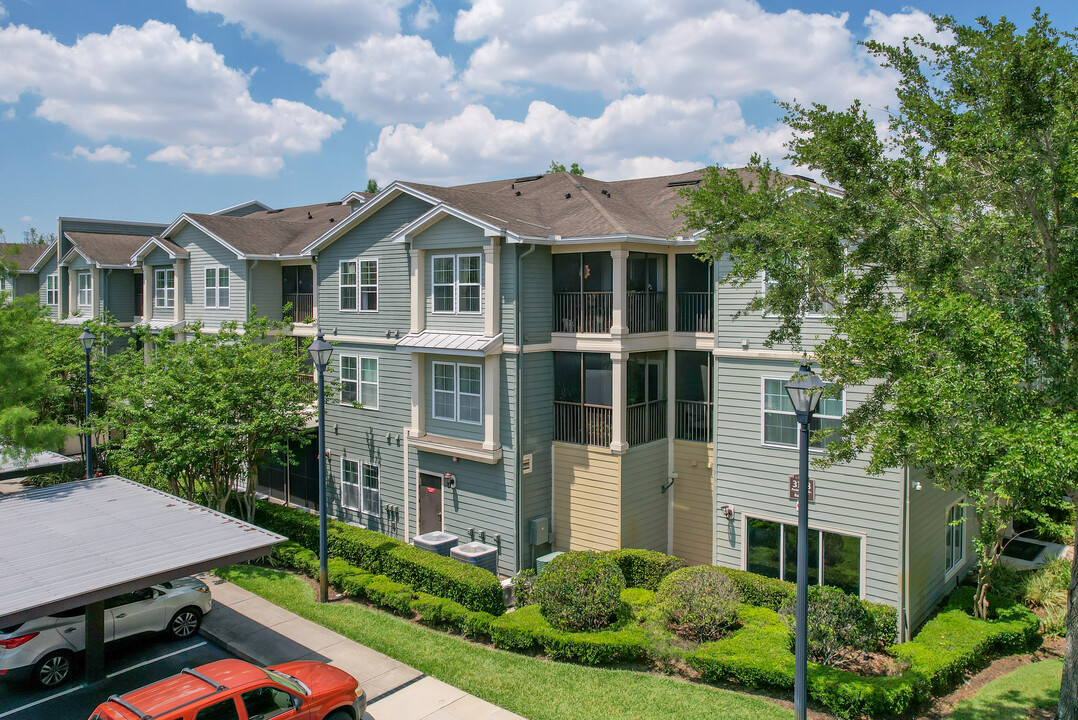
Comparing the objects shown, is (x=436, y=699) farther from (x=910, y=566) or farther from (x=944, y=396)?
(x=910, y=566)

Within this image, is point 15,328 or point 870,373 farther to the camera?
point 15,328

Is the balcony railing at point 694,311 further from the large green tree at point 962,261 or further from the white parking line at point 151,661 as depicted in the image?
the white parking line at point 151,661

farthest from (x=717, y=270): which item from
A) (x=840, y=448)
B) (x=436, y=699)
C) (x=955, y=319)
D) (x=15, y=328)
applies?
(x=15, y=328)

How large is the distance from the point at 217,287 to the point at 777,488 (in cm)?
2069

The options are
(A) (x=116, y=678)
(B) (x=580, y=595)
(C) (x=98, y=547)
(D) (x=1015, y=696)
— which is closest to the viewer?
(D) (x=1015, y=696)

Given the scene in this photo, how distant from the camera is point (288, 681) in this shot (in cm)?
1000

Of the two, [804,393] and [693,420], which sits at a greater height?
[804,393]

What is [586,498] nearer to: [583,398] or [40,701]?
[583,398]

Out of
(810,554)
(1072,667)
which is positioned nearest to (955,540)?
(810,554)

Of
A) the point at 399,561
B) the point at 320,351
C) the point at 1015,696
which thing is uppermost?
the point at 320,351

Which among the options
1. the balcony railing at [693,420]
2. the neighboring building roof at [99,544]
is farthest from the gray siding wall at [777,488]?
the neighboring building roof at [99,544]

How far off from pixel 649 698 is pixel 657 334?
9435mm

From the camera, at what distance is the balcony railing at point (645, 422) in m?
18.1

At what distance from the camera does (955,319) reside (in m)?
8.38
